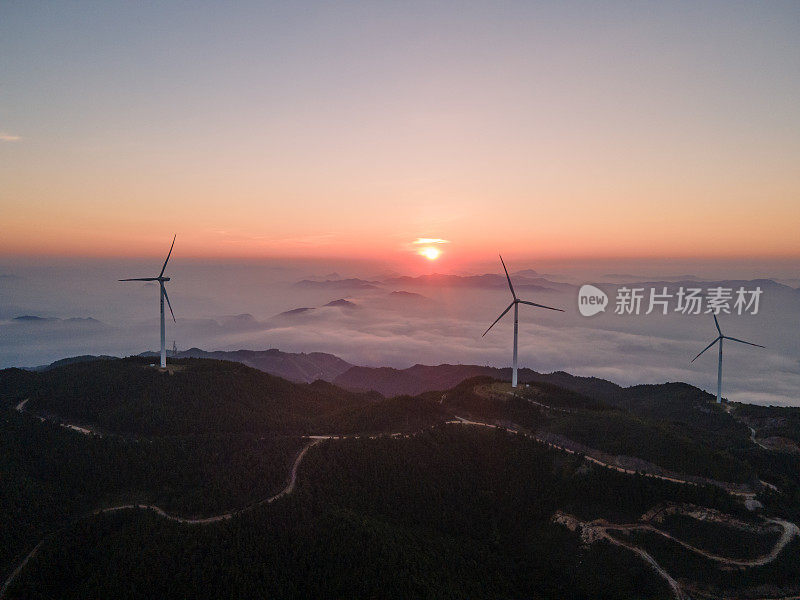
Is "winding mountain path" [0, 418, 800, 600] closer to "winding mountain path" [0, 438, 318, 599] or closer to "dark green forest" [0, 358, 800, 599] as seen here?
"winding mountain path" [0, 438, 318, 599]

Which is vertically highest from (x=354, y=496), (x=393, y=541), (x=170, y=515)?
(x=393, y=541)

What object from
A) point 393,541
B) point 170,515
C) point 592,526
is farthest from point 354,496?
point 592,526

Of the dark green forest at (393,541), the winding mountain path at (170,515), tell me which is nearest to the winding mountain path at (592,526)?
the winding mountain path at (170,515)

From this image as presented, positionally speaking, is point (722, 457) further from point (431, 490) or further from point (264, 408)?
point (264, 408)

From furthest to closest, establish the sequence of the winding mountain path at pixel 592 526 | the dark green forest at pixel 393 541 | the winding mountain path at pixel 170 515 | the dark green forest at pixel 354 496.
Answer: the winding mountain path at pixel 170 515
the dark green forest at pixel 354 496
the winding mountain path at pixel 592 526
the dark green forest at pixel 393 541

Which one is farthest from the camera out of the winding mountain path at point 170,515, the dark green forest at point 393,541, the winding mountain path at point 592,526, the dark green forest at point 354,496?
the winding mountain path at point 170,515

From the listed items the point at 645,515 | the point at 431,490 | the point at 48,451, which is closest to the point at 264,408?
the point at 48,451

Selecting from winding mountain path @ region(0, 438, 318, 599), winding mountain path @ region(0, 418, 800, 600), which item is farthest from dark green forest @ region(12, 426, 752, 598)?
winding mountain path @ region(0, 438, 318, 599)

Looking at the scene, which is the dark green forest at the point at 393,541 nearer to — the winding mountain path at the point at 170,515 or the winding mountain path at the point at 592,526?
the winding mountain path at the point at 592,526

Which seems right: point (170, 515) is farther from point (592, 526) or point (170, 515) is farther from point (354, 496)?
point (592, 526)

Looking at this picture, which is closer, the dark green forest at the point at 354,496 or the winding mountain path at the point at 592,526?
the winding mountain path at the point at 592,526

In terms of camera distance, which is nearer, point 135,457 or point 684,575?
point 684,575
